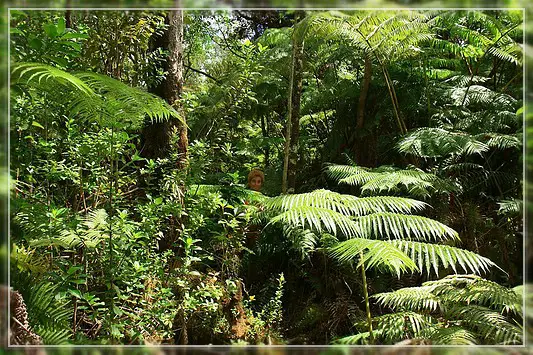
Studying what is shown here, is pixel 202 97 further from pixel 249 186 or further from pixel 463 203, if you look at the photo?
pixel 463 203

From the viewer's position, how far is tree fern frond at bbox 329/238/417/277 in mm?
1075

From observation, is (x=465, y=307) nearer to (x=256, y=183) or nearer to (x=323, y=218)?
(x=323, y=218)

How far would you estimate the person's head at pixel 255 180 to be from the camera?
1657 mm

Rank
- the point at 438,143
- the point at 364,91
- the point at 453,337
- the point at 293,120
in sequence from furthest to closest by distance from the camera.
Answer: the point at 364,91, the point at 293,120, the point at 438,143, the point at 453,337

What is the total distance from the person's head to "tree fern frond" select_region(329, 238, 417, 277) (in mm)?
475

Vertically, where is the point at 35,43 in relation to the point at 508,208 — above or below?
above

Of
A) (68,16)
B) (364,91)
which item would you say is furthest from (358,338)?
(364,91)

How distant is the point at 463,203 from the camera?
148 centimetres

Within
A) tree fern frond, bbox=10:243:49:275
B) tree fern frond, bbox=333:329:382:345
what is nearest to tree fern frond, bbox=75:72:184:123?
tree fern frond, bbox=10:243:49:275

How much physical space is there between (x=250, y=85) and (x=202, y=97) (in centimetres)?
21

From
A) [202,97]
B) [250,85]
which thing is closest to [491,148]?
[250,85]

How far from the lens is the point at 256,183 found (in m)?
1.67

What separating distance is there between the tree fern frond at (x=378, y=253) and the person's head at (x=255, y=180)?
1.56 feet

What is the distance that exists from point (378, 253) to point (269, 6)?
614mm
